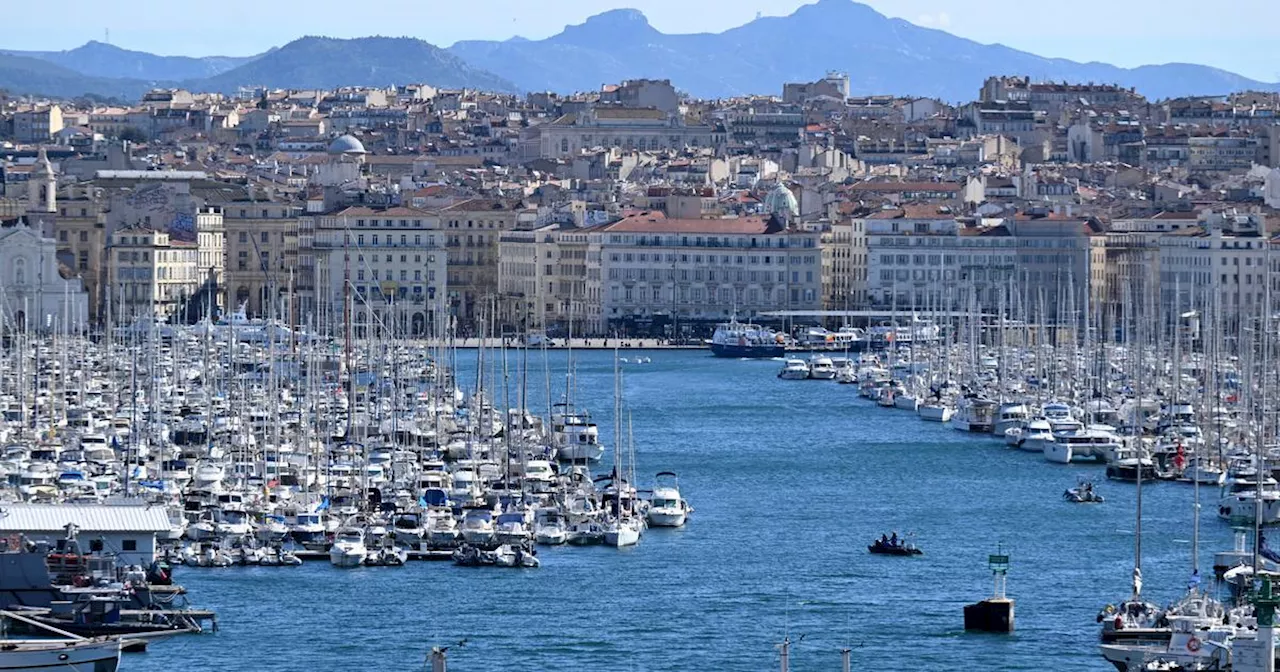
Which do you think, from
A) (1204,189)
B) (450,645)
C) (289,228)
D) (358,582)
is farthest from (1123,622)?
(1204,189)

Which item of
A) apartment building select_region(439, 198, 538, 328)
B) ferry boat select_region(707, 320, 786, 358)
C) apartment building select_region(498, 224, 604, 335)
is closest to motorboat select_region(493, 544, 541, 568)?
ferry boat select_region(707, 320, 786, 358)

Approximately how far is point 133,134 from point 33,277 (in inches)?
2040

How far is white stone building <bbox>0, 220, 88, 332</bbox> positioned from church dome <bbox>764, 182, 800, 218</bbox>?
16.5 meters

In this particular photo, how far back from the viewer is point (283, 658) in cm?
2848

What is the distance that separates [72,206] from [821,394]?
25.5 m

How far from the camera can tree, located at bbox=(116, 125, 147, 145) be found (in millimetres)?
124469

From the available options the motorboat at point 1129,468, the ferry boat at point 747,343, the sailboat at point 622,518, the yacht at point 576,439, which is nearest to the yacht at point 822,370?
the ferry boat at point 747,343

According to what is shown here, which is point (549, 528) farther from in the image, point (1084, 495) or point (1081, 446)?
point (1081, 446)

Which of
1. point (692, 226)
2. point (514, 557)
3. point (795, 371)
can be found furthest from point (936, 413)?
point (692, 226)

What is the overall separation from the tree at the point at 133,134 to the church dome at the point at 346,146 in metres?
11.5

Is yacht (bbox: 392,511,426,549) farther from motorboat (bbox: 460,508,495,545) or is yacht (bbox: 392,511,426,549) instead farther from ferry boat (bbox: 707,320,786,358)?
ferry boat (bbox: 707,320,786,358)

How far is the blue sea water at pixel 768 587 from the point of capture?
28.9 meters

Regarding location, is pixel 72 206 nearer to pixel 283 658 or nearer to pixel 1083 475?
pixel 1083 475

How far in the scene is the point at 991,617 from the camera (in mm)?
29938
